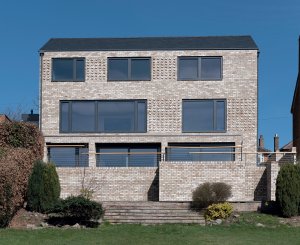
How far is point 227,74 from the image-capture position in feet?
114

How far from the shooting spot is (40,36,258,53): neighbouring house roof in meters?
35.1

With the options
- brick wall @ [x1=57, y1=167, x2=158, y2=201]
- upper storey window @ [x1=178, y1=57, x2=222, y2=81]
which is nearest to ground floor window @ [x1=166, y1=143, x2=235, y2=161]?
brick wall @ [x1=57, y1=167, x2=158, y2=201]

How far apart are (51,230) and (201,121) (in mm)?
14580

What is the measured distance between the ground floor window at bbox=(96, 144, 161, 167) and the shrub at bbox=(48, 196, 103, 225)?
8.64m

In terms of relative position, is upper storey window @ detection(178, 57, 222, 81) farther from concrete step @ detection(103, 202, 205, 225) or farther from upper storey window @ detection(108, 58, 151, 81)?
concrete step @ detection(103, 202, 205, 225)

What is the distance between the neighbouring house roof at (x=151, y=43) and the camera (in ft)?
115

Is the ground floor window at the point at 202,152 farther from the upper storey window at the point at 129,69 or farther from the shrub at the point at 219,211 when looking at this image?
the shrub at the point at 219,211

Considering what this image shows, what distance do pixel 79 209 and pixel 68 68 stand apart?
1406 centimetres

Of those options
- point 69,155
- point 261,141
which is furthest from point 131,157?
point 261,141

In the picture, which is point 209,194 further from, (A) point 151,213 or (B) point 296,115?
(B) point 296,115

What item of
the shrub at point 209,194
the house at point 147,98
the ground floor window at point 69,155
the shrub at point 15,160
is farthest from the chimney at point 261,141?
the shrub at point 15,160

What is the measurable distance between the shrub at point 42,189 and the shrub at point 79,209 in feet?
5.02

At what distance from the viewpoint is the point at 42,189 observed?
83.0 feet

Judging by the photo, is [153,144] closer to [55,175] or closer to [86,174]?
[86,174]
